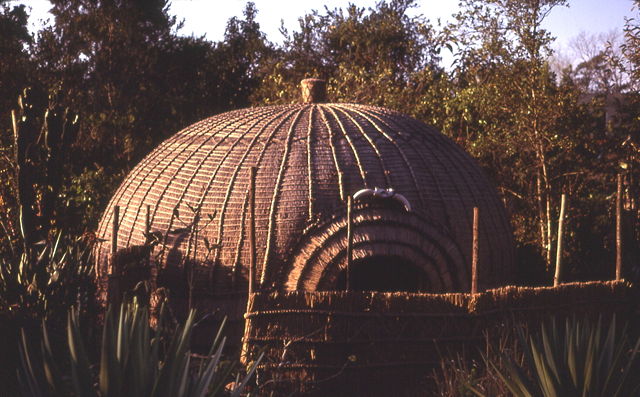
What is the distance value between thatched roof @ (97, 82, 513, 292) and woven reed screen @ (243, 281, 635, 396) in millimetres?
1353

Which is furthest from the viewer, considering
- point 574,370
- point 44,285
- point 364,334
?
point 44,285

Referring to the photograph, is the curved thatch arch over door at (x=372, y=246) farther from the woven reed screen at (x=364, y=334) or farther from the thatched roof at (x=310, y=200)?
the woven reed screen at (x=364, y=334)

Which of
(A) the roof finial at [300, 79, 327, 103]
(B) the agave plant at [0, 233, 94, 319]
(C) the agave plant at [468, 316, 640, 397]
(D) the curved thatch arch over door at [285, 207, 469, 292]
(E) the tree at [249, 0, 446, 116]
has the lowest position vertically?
(C) the agave plant at [468, 316, 640, 397]

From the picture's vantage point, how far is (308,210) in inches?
351

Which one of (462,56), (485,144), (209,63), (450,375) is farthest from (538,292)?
(209,63)

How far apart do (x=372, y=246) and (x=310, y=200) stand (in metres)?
0.88

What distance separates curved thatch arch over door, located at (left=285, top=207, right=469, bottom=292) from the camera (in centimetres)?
868

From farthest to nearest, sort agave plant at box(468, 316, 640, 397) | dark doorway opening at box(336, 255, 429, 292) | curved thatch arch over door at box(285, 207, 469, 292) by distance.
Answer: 1. dark doorway opening at box(336, 255, 429, 292)
2. curved thatch arch over door at box(285, 207, 469, 292)
3. agave plant at box(468, 316, 640, 397)

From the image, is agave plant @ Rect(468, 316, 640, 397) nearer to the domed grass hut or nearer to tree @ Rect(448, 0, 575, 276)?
the domed grass hut

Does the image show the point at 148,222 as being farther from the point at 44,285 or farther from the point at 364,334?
the point at 364,334

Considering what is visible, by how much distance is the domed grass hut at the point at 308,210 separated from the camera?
348 inches

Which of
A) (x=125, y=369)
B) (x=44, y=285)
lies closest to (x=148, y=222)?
(x=44, y=285)

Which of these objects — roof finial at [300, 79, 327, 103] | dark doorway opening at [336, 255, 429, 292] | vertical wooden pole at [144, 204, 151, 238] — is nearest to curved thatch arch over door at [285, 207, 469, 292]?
dark doorway opening at [336, 255, 429, 292]

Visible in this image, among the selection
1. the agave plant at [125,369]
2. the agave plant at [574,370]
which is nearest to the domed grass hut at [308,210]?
the agave plant at [574,370]
